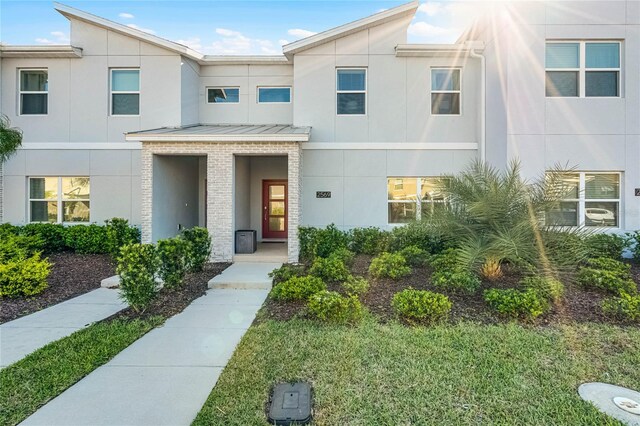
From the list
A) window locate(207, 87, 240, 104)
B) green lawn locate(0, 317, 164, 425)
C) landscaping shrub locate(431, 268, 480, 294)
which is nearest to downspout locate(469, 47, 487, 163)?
landscaping shrub locate(431, 268, 480, 294)

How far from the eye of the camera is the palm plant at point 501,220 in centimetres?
585

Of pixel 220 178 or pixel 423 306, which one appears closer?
pixel 423 306

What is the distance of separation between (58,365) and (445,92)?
1156 cm

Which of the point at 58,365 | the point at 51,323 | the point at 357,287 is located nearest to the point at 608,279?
the point at 357,287

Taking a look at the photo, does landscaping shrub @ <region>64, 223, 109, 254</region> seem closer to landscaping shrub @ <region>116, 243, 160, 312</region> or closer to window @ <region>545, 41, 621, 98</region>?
landscaping shrub @ <region>116, 243, 160, 312</region>

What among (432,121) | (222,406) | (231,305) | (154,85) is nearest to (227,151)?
(154,85)

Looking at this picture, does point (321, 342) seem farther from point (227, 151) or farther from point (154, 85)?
point (154, 85)

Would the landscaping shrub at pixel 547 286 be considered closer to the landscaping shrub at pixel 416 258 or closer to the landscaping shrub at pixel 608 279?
the landscaping shrub at pixel 608 279

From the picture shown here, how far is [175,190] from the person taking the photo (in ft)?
36.9

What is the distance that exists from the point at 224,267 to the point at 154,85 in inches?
268

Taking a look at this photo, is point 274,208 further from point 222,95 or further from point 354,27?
point 354,27

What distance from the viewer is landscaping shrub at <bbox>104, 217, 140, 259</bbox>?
10.3m

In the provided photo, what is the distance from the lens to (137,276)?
221 inches

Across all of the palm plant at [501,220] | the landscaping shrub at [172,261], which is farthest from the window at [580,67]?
the landscaping shrub at [172,261]
